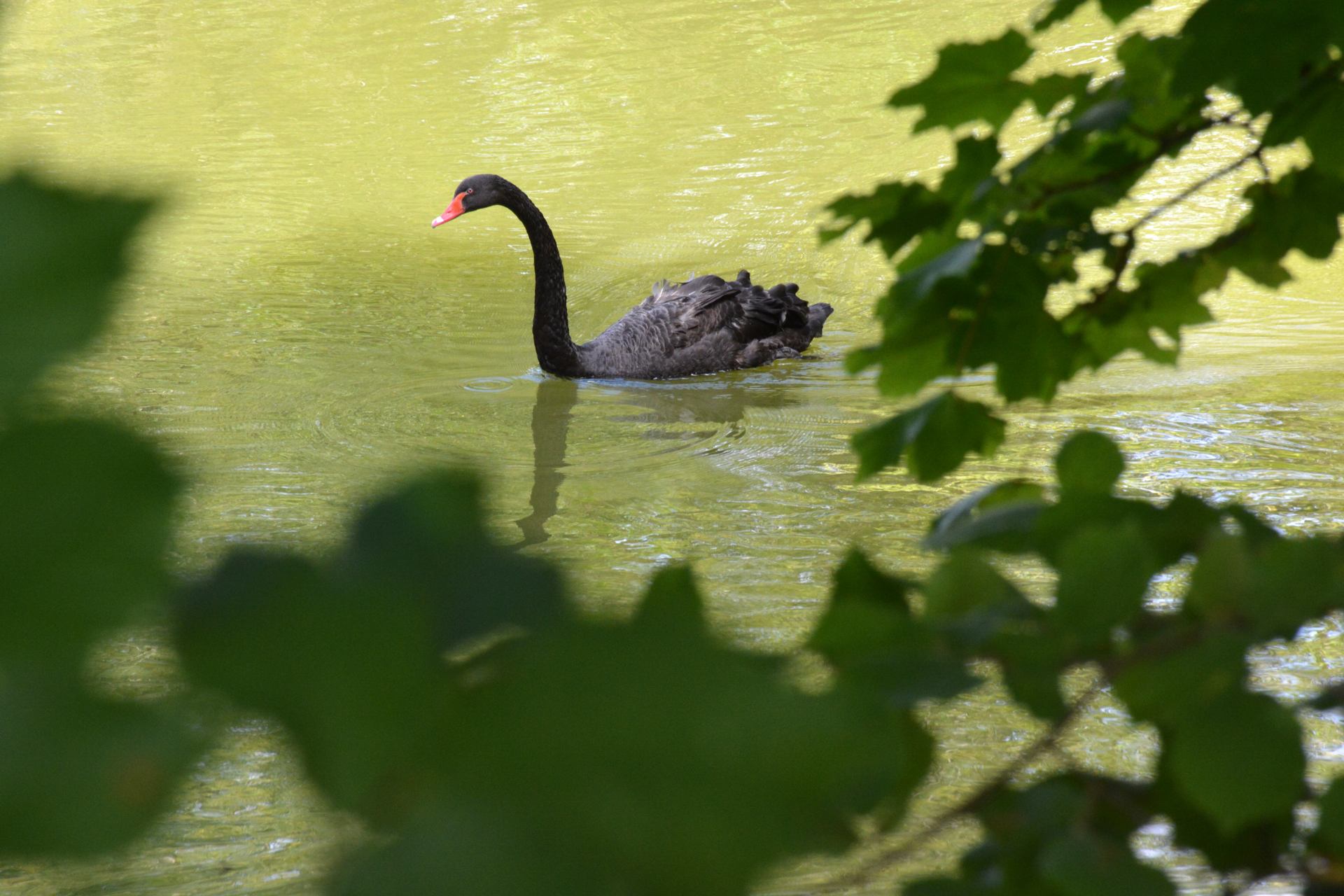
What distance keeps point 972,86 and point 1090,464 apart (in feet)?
1.63

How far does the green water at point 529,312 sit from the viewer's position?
2.81 metres

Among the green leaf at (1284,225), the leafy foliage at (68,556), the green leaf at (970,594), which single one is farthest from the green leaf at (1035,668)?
the green leaf at (1284,225)

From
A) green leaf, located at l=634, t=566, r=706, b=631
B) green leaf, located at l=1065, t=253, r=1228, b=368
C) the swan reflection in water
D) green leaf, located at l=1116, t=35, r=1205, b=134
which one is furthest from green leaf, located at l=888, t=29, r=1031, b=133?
the swan reflection in water

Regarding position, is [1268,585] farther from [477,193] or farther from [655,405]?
[477,193]

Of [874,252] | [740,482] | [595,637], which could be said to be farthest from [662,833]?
[874,252]

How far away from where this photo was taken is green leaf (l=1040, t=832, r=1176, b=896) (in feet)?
1.58

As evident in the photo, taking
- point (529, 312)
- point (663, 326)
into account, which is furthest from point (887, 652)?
point (529, 312)

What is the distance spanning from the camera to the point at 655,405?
7152mm

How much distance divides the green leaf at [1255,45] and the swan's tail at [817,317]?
286 inches

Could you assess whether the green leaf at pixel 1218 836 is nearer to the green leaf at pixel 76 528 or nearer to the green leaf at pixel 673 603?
the green leaf at pixel 673 603

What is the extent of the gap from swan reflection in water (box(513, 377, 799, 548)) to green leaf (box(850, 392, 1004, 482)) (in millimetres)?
4765

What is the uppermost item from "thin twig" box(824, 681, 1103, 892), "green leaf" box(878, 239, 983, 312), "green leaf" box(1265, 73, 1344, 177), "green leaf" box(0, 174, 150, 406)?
"green leaf" box(1265, 73, 1344, 177)

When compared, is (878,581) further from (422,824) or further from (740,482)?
(740,482)

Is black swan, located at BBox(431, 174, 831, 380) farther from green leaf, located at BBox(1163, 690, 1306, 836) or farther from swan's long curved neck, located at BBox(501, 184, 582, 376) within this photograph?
green leaf, located at BBox(1163, 690, 1306, 836)
